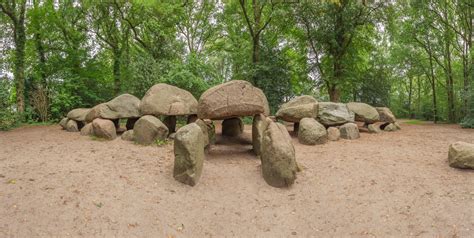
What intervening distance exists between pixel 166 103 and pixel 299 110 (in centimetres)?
451

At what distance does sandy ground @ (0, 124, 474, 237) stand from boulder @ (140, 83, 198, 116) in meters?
1.44

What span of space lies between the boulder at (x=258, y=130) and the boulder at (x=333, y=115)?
10.1ft

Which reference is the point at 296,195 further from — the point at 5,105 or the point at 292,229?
the point at 5,105

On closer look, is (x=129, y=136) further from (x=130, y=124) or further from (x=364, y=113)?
(x=364, y=113)

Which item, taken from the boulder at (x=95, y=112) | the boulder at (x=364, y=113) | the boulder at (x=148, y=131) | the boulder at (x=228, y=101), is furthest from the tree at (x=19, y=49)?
the boulder at (x=364, y=113)

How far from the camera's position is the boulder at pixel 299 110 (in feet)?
34.0

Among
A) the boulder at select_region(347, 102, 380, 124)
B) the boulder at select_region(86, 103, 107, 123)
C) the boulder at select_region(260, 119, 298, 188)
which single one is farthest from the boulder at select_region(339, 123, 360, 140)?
the boulder at select_region(86, 103, 107, 123)

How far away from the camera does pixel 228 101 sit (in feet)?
25.1

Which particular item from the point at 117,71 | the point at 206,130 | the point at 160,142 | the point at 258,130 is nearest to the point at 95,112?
the point at 160,142

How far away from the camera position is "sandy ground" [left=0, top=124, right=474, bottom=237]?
4.71 metres

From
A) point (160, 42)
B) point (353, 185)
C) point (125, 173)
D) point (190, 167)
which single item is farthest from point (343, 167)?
point (160, 42)

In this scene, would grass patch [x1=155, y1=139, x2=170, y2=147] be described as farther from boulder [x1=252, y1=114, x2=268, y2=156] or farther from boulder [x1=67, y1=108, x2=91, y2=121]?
boulder [x1=67, y1=108, x2=91, y2=121]

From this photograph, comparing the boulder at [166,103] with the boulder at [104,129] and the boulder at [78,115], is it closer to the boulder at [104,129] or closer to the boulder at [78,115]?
the boulder at [104,129]

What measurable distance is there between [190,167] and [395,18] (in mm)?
15044
